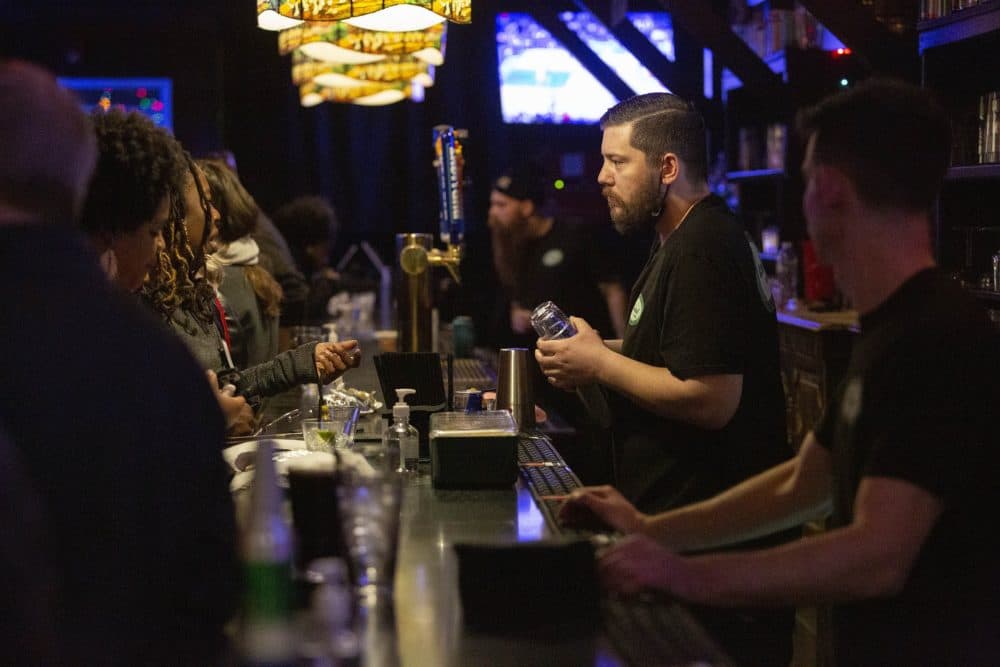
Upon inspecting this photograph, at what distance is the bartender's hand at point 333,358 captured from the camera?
351cm

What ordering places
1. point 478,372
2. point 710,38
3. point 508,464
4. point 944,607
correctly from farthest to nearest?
point 710,38, point 478,372, point 508,464, point 944,607

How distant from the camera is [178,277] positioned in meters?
3.35

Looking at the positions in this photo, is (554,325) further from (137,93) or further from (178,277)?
(137,93)

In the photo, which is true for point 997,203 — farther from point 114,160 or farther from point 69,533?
point 69,533

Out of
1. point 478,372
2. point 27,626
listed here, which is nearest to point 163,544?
point 27,626

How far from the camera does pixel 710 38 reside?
23.8ft

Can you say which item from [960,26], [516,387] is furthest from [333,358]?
[960,26]

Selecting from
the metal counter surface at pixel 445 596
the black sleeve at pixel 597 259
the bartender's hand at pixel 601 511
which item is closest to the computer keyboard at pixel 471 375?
the black sleeve at pixel 597 259

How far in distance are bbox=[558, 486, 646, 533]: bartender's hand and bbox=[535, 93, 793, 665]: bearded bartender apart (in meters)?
0.57

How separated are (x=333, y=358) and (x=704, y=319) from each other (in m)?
1.23

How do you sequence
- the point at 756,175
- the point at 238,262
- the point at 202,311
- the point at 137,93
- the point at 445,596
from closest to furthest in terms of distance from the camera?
the point at 445,596 → the point at 202,311 → the point at 238,262 → the point at 756,175 → the point at 137,93

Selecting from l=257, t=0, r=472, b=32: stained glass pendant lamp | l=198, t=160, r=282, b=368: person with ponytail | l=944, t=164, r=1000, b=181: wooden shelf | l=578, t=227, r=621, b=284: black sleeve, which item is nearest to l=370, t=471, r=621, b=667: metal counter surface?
l=257, t=0, r=472, b=32: stained glass pendant lamp

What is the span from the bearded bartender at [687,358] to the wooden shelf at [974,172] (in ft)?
7.02

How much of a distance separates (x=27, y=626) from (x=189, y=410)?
0.30 meters
